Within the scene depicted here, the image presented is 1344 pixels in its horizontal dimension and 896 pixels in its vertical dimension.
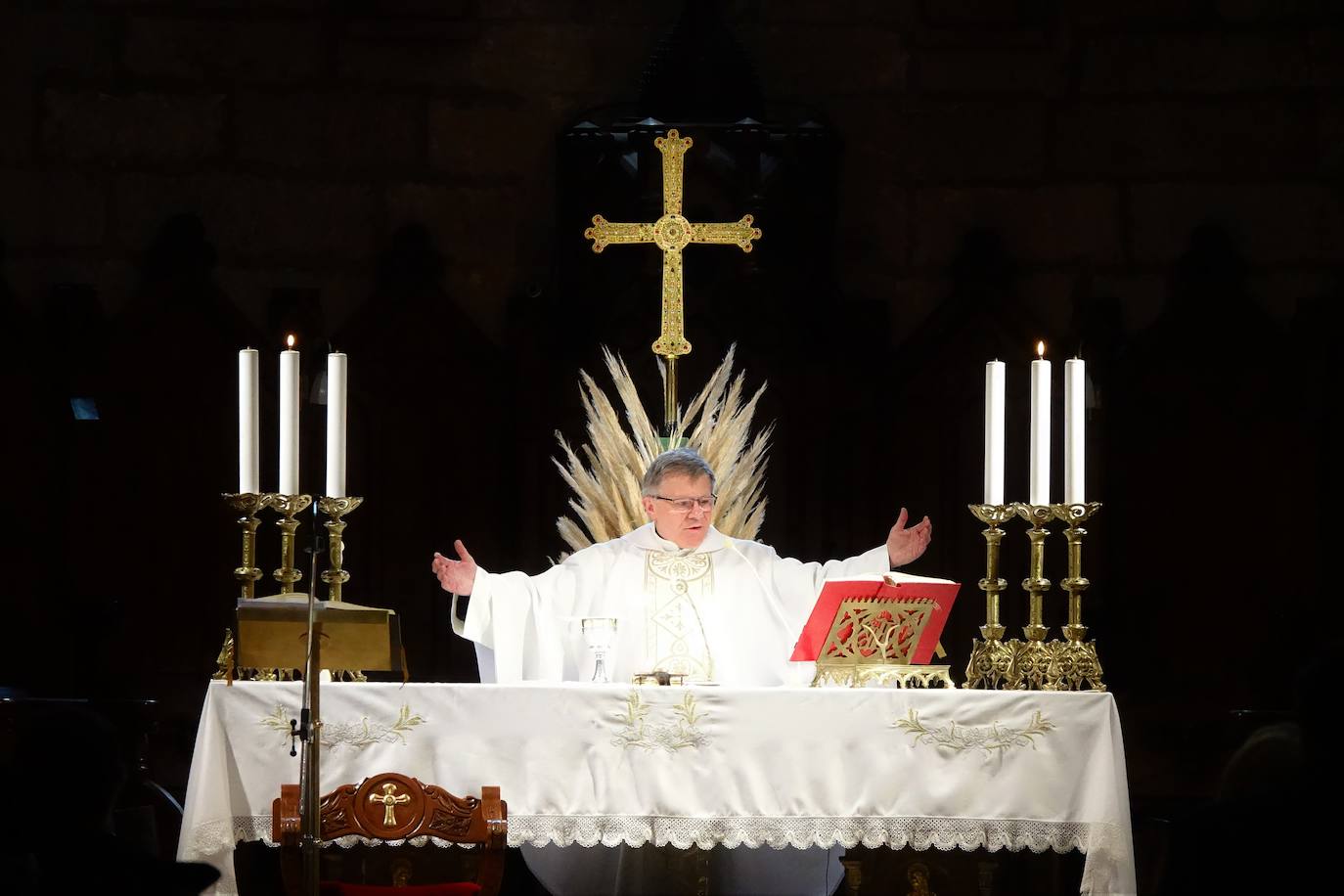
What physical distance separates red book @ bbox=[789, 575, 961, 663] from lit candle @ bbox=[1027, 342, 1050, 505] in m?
0.42

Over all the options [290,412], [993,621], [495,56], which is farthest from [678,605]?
[495,56]

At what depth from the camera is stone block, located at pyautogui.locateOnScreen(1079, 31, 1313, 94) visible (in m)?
8.72

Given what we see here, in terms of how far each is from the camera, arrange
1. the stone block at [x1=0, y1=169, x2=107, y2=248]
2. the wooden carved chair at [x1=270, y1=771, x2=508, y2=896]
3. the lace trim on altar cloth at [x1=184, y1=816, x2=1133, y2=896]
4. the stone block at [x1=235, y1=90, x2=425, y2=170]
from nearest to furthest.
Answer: the wooden carved chair at [x1=270, y1=771, x2=508, y2=896] → the lace trim on altar cloth at [x1=184, y1=816, x2=1133, y2=896] → the stone block at [x1=0, y1=169, x2=107, y2=248] → the stone block at [x1=235, y1=90, x2=425, y2=170]

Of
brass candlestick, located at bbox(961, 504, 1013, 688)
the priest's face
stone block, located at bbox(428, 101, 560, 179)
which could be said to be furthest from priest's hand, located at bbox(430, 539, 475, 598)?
stone block, located at bbox(428, 101, 560, 179)

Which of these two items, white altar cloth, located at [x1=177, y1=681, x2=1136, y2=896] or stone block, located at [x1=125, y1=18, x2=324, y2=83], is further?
stone block, located at [x1=125, y1=18, x2=324, y2=83]

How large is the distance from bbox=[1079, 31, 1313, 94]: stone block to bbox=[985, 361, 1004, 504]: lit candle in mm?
2712

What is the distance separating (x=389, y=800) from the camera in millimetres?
5656

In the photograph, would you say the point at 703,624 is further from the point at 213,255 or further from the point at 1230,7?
the point at 1230,7

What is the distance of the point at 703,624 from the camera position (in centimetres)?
700

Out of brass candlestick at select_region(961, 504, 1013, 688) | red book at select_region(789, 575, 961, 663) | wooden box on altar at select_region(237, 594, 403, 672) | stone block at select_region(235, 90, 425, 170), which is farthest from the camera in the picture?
stone block at select_region(235, 90, 425, 170)

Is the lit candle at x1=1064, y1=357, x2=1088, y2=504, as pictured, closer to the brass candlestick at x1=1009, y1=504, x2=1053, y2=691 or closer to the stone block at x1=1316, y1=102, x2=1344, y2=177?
the brass candlestick at x1=1009, y1=504, x2=1053, y2=691

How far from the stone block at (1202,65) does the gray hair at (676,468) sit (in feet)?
9.91

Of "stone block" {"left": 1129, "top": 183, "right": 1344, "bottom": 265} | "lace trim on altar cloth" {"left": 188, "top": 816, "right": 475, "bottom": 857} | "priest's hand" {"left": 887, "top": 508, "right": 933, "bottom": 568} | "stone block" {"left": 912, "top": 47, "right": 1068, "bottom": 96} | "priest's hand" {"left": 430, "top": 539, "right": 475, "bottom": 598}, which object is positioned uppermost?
"stone block" {"left": 912, "top": 47, "right": 1068, "bottom": 96}

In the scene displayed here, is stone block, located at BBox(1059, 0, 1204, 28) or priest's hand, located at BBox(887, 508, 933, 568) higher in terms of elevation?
stone block, located at BBox(1059, 0, 1204, 28)
